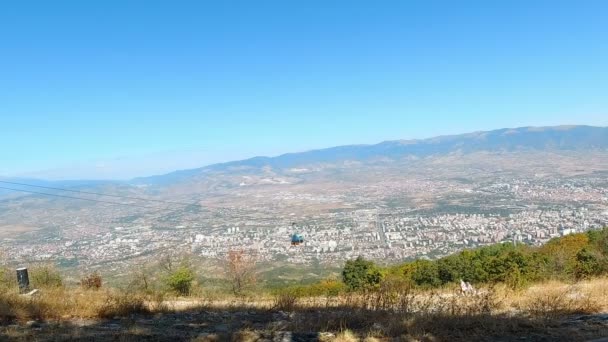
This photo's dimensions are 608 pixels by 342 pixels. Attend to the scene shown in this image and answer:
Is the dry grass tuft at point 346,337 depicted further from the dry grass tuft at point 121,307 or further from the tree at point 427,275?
the tree at point 427,275

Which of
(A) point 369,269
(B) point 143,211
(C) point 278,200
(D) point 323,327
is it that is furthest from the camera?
(C) point 278,200

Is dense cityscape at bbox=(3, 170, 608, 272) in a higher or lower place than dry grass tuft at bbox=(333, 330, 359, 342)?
lower

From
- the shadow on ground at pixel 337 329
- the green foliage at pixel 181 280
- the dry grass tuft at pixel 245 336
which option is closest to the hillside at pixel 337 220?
the green foliage at pixel 181 280

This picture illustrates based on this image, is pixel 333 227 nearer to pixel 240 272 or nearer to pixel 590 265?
pixel 240 272

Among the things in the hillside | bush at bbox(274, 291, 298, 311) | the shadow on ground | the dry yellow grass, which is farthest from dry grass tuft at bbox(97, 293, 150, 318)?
the hillside

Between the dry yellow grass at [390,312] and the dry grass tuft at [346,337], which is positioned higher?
the dry grass tuft at [346,337]

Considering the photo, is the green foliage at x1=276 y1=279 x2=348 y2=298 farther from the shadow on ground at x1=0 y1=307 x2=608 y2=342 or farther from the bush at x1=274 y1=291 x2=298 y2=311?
the shadow on ground at x1=0 y1=307 x2=608 y2=342

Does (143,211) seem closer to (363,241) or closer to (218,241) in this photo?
(218,241)

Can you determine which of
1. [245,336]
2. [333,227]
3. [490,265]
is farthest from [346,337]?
[333,227]

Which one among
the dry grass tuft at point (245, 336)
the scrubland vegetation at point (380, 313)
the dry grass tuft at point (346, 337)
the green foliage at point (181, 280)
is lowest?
the green foliage at point (181, 280)

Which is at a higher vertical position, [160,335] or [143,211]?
[160,335]

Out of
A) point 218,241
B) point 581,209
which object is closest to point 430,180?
point 581,209
